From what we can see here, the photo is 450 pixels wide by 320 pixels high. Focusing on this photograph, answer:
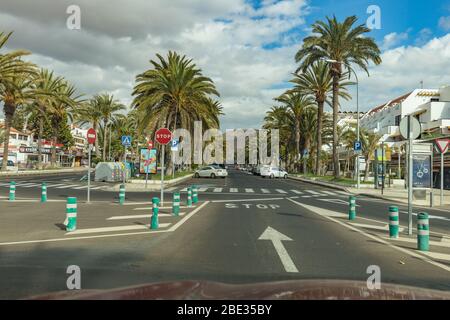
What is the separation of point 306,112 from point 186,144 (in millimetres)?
22485

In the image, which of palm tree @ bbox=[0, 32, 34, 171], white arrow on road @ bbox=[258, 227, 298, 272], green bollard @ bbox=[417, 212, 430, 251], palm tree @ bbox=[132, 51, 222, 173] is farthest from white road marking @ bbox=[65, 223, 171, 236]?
palm tree @ bbox=[0, 32, 34, 171]

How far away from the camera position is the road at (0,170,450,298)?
6.41 metres

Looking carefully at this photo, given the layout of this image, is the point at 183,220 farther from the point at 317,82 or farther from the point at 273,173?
the point at 273,173

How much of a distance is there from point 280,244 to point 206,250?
1.72m

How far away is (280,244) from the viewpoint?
9.30 metres

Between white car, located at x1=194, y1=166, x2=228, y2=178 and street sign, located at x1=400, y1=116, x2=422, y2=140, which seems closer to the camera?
street sign, located at x1=400, y1=116, x2=422, y2=140

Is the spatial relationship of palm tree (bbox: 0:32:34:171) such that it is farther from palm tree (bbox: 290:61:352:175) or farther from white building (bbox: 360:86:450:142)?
white building (bbox: 360:86:450:142)

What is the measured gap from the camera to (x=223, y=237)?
1018 centimetres

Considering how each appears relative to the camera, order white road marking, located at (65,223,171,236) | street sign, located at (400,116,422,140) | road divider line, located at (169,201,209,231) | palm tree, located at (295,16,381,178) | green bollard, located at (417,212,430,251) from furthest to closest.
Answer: palm tree, located at (295,16,381,178), road divider line, located at (169,201,209,231), street sign, located at (400,116,422,140), white road marking, located at (65,223,171,236), green bollard, located at (417,212,430,251)

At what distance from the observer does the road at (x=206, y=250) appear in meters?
6.41

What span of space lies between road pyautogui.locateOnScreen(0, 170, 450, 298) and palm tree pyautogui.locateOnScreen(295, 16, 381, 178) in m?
25.0

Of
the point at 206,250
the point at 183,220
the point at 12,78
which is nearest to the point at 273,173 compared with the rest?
the point at 12,78

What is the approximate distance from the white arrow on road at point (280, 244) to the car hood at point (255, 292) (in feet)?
9.69

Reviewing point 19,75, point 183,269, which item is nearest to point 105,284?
point 183,269
